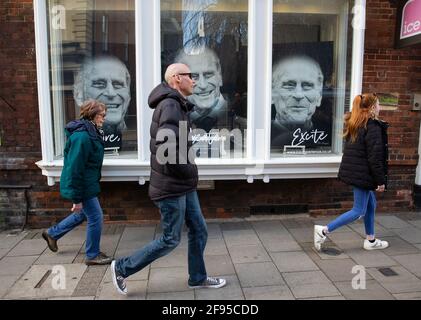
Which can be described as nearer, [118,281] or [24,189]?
[118,281]

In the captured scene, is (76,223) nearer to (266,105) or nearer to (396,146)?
(266,105)

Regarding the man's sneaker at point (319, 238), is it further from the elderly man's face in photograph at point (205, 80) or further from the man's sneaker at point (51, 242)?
the man's sneaker at point (51, 242)

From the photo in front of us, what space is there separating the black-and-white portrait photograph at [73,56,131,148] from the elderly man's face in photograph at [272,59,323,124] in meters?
2.01

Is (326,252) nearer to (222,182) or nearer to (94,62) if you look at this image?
(222,182)

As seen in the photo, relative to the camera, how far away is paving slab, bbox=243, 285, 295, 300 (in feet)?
11.7

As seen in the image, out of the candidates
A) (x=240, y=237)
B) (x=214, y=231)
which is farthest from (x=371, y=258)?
(x=214, y=231)

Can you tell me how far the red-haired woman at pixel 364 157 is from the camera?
4215 mm

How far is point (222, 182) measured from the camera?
5.61 metres

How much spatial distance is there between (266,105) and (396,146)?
78.4 inches

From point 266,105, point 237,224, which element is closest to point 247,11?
point 266,105

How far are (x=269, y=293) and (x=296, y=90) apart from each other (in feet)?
9.78

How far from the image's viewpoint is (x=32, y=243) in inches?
194
